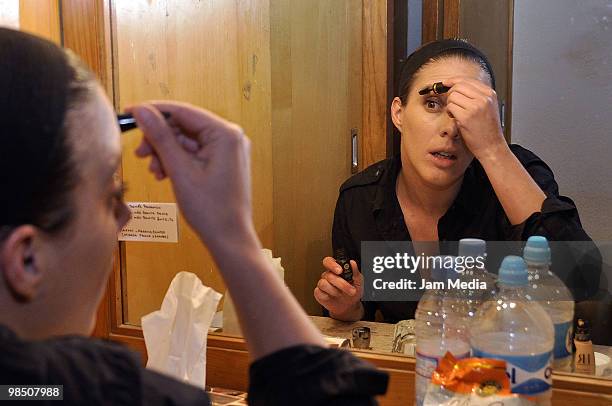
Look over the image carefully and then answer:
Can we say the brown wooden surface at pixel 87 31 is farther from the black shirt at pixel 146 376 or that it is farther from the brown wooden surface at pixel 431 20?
the black shirt at pixel 146 376

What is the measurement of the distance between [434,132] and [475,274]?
0.34 metres

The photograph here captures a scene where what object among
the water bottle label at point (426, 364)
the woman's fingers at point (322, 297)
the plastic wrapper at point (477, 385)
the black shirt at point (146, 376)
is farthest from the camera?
the woman's fingers at point (322, 297)

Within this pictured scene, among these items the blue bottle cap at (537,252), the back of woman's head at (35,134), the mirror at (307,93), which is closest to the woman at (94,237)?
the back of woman's head at (35,134)

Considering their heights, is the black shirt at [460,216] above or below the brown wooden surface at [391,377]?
above

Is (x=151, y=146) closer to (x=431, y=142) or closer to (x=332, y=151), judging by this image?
(x=431, y=142)

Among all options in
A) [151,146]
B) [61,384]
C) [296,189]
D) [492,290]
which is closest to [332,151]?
[296,189]

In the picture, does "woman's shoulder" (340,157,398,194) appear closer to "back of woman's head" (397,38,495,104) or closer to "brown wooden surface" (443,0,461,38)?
"back of woman's head" (397,38,495,104)

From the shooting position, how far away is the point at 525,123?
42.0 inches

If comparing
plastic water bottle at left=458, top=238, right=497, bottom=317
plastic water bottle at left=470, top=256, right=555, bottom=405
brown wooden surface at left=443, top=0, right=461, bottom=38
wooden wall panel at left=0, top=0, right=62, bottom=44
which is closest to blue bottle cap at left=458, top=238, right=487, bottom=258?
plastic water bottle at left=458, top=238, right=497, bottom=317

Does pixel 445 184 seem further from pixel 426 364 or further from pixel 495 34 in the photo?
pixel 426 364

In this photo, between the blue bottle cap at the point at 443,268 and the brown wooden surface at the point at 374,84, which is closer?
the blue bottle cap at the point at 443,268

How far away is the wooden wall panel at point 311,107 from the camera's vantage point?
133cm

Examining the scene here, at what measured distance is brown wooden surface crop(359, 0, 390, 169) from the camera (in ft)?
4.26

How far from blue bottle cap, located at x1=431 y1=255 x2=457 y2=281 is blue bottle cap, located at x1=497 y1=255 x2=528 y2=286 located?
0.47ft
